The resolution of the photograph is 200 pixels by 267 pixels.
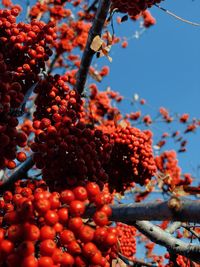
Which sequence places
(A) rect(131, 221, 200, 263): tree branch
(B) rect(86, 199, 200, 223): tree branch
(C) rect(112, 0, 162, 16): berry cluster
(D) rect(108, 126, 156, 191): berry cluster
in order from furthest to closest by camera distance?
1. (D) rect(108, 126, 156, 191): berry cluster
2. (C) rect(112, 0, 162, 16): berry cluster
3. (A) rect(131, 221, 200, 263): tree branch
4. (B) rect(86, 199, 200, 223): tree branch

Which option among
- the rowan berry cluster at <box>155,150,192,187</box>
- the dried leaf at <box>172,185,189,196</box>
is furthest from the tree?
the rowan berry cluster at <box>155,150,192,187</box>

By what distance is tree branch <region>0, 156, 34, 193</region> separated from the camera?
4.54 metres

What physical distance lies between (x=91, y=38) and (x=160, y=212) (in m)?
2.17

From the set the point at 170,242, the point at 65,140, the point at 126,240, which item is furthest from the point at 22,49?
the point at 126,240

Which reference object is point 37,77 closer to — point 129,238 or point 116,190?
point 116,190

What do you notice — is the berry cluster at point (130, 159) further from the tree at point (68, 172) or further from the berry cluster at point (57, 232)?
the berry cluster at point (57, 232)

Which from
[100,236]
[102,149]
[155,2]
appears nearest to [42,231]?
[100,236]

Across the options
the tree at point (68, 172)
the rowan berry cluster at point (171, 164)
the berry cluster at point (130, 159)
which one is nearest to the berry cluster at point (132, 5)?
the tree at point (68, 172)

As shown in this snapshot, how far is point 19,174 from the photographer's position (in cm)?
469

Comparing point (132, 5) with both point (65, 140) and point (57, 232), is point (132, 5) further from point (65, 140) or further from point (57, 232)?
point (57, 232)

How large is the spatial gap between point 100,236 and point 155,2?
8.33 feet

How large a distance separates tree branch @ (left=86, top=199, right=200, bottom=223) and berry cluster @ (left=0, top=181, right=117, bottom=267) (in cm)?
14

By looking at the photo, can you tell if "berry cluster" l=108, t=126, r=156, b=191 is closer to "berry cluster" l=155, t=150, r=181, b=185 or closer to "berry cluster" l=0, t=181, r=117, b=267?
"berry cluster" l=0, t=181, r=117, b=267

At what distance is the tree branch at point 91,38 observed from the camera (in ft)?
11.6
